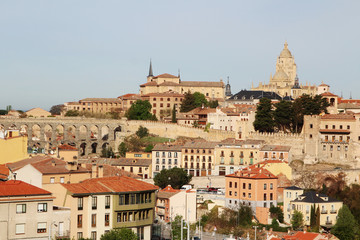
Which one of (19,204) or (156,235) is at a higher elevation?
(19,204)

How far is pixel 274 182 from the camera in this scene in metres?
80.0

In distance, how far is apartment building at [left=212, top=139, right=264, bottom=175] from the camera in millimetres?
94250

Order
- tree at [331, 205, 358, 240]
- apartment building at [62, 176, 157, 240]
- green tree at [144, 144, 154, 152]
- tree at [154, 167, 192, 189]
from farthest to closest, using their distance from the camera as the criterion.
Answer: green tree at [144, 144, 154, 152], tree at [154, 167, 192, 189], tree at [331, 205, 358, 240], apartment building at [62, 176, 157, 240]

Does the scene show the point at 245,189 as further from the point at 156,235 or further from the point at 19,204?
the point at 19,204

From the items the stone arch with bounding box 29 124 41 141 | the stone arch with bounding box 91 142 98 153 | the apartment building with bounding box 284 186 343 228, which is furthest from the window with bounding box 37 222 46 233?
the stone arch with bounding box 29 124 41 141

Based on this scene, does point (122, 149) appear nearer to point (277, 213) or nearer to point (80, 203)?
point (277, 213)

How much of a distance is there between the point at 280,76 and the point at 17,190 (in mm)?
132907

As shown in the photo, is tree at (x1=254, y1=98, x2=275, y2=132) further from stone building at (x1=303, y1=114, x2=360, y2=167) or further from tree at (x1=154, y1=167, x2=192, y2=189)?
tree at (x1=154, y1=167, x2=192, y2=189)

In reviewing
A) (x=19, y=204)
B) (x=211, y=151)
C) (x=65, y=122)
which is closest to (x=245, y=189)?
(x=211, y=151)

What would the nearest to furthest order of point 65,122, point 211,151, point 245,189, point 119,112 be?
point 245,189, point 211,151, point 65,122, point 119,112

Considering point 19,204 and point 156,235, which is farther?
point 156,235

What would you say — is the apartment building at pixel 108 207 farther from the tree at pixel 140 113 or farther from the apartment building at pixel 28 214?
the tree at pixel 140 113

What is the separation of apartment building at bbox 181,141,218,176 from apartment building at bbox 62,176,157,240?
37.0 meters

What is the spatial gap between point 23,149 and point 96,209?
24.2 meters
